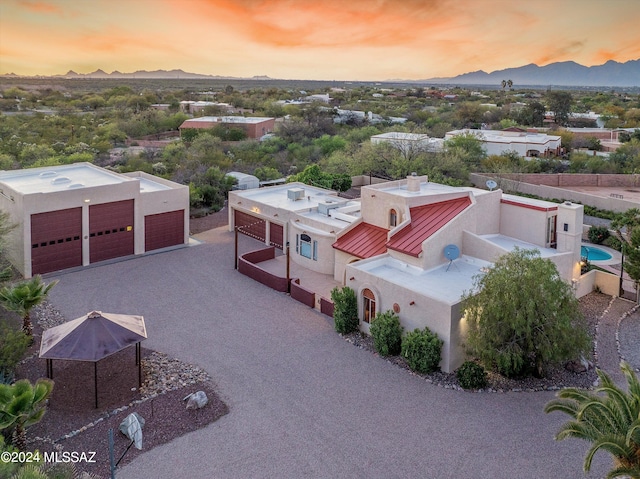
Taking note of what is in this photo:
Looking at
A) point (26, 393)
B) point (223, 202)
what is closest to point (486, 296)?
point (26, 393)

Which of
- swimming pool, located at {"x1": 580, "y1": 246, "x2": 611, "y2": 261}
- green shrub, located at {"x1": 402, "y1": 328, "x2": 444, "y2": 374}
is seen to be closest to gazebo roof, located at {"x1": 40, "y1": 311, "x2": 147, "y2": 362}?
green shrub, located at {"x1": 402, "y1": 328, "x2": 444, "y2": 374}

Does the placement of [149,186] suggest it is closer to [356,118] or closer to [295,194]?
[295,194]

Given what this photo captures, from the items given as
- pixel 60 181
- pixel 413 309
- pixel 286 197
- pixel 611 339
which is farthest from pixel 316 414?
pixel 60 181

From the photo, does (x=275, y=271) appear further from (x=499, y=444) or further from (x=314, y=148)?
(x=314, y=148)

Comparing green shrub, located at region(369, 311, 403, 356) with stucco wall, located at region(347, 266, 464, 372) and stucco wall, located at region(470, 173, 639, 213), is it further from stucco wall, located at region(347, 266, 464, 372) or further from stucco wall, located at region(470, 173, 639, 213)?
stucco wall, located at region(470, 173, 639, 213)

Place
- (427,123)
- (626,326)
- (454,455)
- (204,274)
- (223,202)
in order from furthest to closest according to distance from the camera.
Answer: (427,123), (223,202), (204,274), (626,326), (454,455)

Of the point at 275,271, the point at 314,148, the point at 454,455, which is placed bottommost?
the point at 454,455
